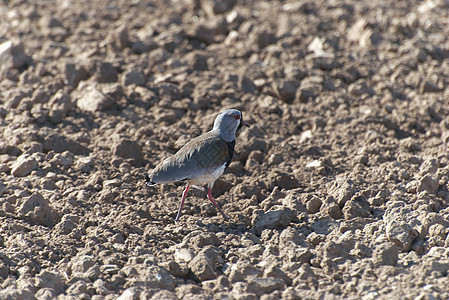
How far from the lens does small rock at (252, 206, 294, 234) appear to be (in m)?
6.02

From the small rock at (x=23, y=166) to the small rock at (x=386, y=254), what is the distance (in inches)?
148

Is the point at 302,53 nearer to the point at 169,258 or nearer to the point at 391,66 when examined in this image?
the point at 391,66

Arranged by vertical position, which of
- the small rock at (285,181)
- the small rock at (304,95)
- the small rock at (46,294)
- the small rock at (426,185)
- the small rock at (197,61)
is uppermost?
the small rock at (197,61)

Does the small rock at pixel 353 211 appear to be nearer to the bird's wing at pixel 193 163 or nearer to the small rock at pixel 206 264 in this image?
the bird's wing at pixel 193 163

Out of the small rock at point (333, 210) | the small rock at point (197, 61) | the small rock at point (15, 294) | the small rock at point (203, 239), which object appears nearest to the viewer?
the small rock at point (15, 294)

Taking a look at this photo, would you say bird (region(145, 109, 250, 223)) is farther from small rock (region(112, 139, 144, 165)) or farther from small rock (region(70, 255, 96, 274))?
small rock (region(70, 255, 96, 274))

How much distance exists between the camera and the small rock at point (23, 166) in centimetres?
674

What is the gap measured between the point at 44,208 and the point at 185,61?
150 inches

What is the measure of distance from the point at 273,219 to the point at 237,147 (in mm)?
1588

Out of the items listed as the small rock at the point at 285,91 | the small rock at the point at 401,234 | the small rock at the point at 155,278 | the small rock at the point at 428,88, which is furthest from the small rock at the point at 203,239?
the small rock at the point at 428,88

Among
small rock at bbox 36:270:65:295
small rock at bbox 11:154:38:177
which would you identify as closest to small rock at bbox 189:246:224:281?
small rock at bbox 36:270:65:295

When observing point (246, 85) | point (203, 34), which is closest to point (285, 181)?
point (246, 85)

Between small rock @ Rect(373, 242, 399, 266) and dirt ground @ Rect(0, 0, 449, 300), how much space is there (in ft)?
0.03

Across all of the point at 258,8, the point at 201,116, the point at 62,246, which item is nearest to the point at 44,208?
the point at 62,246
